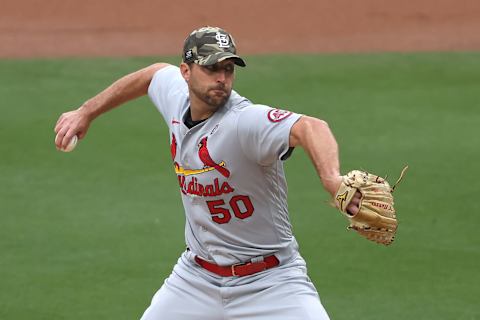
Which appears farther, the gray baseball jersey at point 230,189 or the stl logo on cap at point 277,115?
Answer: the gray baseball jersey at point 230,189

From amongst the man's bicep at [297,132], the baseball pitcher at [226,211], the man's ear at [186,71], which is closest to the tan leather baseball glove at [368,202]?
the man's bicep at [297,132]

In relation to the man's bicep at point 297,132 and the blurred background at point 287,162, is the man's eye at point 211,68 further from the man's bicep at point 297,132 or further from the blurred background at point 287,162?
the blurred background at point 287,162

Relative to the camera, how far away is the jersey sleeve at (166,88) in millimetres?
6039

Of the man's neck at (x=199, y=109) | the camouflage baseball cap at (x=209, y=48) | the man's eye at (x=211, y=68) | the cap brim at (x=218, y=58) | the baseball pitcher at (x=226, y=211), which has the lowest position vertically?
the baseball pitcher at (x=226, y=211)

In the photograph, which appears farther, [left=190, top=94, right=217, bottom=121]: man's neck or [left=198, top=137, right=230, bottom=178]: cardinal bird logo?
[left=190, top=94, right=217, bottom=121]: man's neck

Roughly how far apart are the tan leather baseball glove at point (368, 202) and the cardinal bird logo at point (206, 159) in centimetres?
99

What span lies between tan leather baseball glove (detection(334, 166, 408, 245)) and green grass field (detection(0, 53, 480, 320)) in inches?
114

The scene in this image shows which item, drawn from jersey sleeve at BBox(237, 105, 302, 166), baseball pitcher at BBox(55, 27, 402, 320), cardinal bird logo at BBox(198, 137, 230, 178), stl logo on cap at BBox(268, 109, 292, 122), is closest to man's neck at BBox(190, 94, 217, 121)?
baseball pitcher at BBox(55, 27, 402, 320)

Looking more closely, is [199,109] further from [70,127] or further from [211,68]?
[70,127]

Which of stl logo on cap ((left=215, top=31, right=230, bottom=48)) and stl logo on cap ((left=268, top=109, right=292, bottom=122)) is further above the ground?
stl logo on cap ((left=215, top=31, right=230, bottom=48))

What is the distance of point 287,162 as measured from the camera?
10.8 metres

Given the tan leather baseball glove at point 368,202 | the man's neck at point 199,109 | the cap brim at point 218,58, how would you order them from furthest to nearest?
1. the man's neck at point 199,109
2. the cap brim at point 218,58
3. the tan leather baseball glove at point 368,202

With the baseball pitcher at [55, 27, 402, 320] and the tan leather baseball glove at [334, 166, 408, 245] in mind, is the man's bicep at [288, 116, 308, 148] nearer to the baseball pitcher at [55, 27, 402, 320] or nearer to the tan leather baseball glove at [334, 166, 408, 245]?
the baseball pitcher at [55, 27, 402, 320]

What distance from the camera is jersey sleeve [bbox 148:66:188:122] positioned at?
6.04 meters
